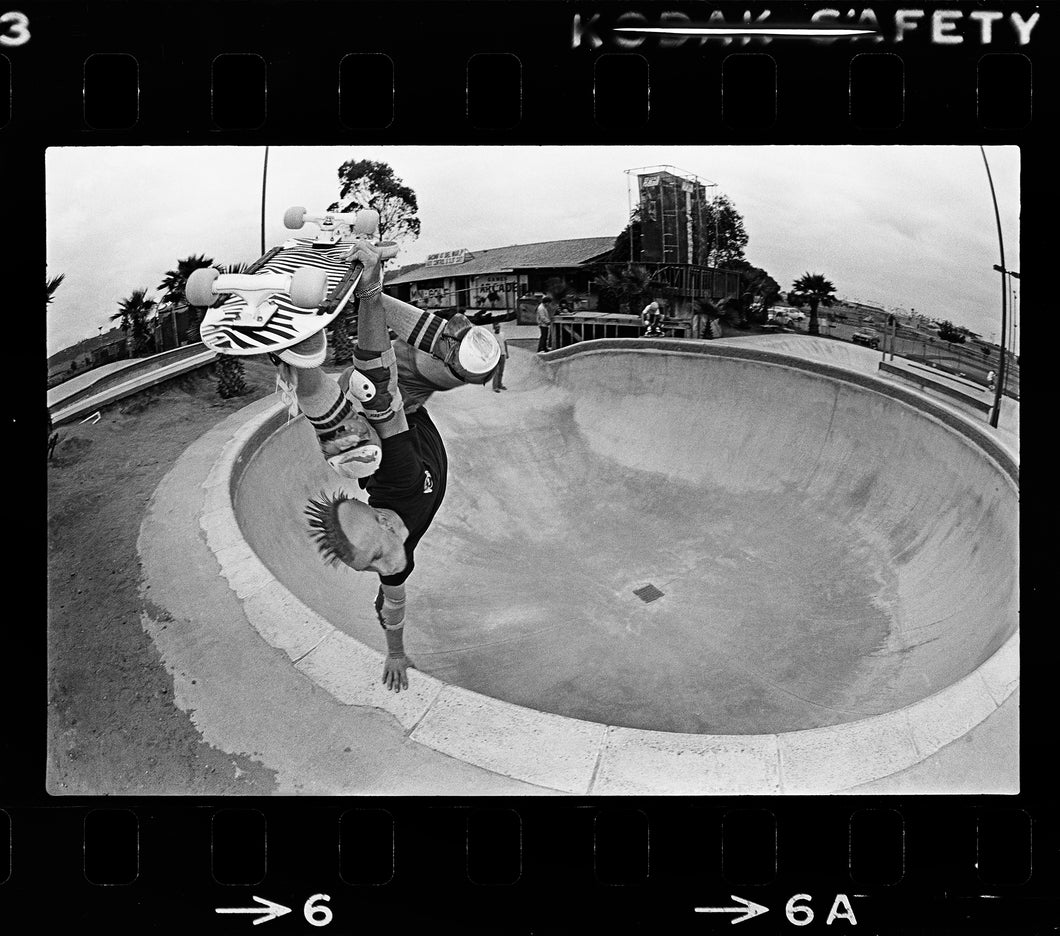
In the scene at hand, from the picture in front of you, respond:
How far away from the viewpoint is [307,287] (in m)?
8.28

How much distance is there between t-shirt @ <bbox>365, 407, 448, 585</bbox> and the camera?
31.2 feet

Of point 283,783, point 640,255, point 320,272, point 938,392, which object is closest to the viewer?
point 320,272

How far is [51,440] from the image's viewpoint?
9.39 meters

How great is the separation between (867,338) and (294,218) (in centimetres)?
669

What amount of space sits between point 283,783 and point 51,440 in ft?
14.6

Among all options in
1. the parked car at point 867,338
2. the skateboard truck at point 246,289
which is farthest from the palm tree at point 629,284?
the skateboard truck at point 246,289

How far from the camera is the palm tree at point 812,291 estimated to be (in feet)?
32.6

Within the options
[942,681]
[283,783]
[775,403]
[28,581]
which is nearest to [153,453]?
[28,581]
